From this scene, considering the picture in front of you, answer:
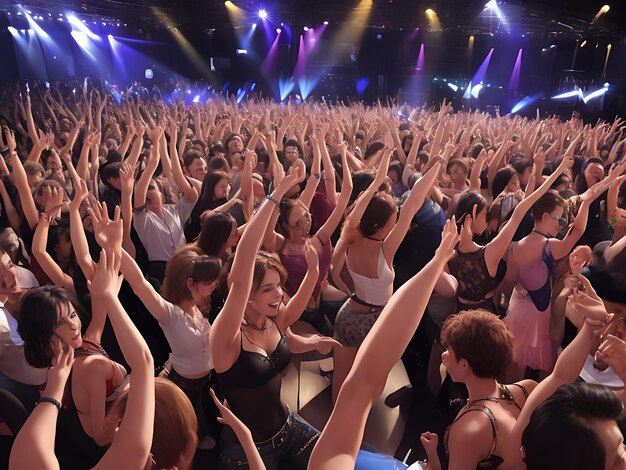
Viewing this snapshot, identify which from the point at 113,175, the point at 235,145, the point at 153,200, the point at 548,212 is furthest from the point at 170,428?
the point at 235,145

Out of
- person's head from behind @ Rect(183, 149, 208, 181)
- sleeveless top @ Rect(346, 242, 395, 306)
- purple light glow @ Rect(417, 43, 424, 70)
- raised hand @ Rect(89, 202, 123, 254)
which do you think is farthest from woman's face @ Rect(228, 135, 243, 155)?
purple light glow @ Rect(417, 43, 424, 70)

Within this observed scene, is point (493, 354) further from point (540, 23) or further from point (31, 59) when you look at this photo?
point (31, 59)

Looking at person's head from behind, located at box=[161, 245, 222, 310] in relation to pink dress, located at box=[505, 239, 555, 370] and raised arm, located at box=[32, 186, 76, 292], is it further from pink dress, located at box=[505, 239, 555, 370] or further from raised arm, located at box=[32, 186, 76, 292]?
pink dress, located at box=[505, 239, 555, 370]

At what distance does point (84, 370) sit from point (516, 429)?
58.5 inches

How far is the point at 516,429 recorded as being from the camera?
4.96 ft

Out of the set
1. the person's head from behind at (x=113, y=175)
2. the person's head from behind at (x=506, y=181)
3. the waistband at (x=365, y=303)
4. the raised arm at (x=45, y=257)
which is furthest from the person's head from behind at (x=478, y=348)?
the person's head from behind at (x=113, y=175)

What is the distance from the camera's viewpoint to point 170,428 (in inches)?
53.2

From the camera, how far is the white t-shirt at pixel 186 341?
84.8 inches

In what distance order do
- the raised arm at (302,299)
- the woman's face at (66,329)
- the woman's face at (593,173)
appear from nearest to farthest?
the woman's face at (66,329) < the raised arm at (302,299) < the woman's face at (593,173)

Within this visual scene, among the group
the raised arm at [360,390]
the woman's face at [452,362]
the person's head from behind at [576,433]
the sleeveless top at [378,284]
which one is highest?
the raised arm at [360,390]

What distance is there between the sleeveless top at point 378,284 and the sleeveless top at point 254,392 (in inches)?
35.2

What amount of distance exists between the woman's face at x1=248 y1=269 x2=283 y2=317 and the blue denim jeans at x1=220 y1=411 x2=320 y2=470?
437mm

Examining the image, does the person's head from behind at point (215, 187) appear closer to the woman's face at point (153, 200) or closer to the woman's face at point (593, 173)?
the woman's face at point (153, 200)

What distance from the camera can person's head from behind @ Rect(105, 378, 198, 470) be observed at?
4.38ft
